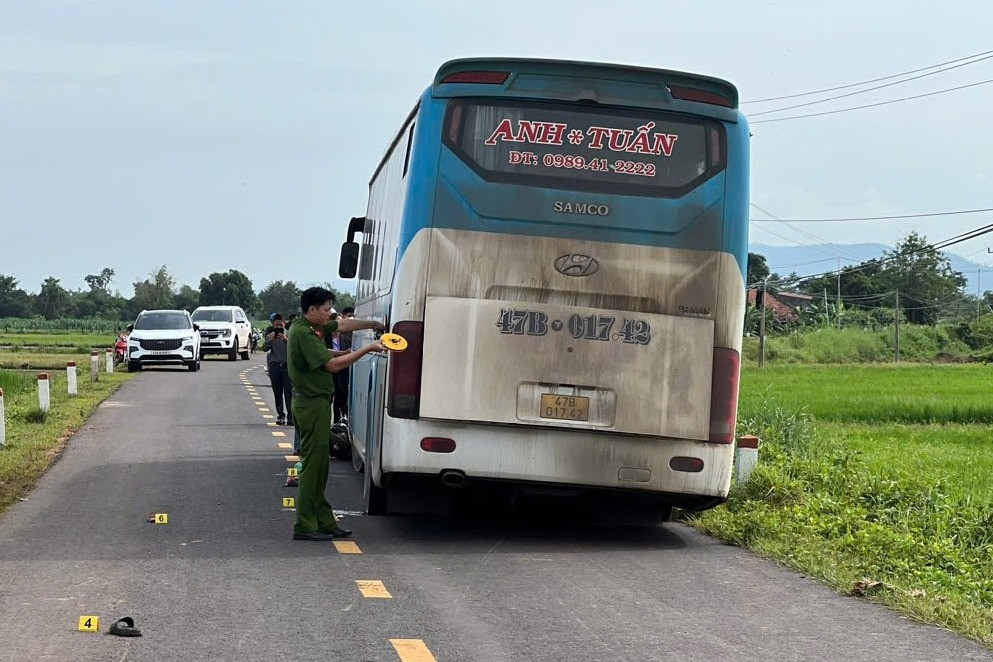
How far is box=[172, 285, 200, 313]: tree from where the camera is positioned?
521 feet

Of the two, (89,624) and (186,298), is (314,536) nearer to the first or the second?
(89,624)

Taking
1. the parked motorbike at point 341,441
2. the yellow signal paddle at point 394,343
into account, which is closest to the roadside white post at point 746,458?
the yellow signal paddle at point 394,343

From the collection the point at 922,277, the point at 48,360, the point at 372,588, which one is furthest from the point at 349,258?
the point at 922,277

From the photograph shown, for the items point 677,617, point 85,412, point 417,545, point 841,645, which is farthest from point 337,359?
point 85,412

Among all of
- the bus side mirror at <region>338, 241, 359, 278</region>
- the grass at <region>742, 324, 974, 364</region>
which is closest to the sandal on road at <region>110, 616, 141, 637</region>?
the bus side mirror at <region>338, 241, 359, 278</region>

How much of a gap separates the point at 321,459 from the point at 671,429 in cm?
262

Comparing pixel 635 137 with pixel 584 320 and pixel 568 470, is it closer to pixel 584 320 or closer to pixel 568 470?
pixel 584 320

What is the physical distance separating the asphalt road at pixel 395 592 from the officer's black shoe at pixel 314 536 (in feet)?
0.72

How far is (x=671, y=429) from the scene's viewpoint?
10.6 metres

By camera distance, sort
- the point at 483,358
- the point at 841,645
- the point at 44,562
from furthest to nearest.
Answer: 1. the point at 483,358
2. the point at 44,562
3. the point at 841,645

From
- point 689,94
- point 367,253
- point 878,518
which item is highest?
point 689,94

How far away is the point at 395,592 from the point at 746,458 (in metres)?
5.70

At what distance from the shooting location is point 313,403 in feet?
35.8

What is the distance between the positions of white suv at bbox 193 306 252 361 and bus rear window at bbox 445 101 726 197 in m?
40.1
